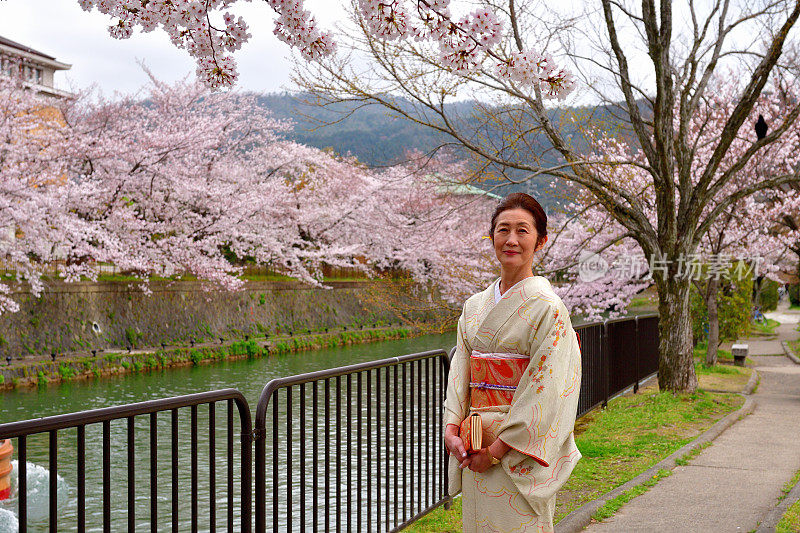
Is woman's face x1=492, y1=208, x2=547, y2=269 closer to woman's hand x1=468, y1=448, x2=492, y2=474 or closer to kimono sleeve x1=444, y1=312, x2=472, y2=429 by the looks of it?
kimono sleeve x1=444, y1=312, x2=472, y2=429

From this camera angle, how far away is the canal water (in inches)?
260

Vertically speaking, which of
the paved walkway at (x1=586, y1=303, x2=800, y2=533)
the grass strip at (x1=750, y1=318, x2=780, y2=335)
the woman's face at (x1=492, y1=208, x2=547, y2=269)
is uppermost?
the woman's face at (x1=492, y1=208, x2=547, y2=269)

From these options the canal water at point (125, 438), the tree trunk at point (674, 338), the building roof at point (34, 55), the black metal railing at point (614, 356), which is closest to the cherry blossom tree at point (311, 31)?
the canal water at point (125, 438)

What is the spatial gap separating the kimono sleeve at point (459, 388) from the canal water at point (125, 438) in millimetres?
983

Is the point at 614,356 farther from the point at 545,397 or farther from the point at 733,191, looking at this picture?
the point at 733,191

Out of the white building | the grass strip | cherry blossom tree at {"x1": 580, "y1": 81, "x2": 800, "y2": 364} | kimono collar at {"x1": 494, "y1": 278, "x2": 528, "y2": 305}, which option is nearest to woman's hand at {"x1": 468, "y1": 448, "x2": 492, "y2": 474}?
kimono collar at {"x1": 494, "y1": 278, "x2": 528, "y2": 305}

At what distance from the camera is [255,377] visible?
601 inches

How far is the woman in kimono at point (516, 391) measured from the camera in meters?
2.54

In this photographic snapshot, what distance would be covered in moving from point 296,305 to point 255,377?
377 inches

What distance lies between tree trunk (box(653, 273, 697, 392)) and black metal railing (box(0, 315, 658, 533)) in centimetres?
49

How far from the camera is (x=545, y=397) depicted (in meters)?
2.53

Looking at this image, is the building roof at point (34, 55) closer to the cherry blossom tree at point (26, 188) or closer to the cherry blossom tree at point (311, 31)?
the cherry blossom tree at point (26, 188)

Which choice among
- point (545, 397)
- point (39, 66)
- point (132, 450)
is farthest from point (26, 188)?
point (39, 66)

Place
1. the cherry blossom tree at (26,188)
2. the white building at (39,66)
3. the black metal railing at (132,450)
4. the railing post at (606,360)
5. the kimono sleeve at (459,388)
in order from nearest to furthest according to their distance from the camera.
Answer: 1. the black metal railing at (132,450)
2. the kimono sleeve at (459,388)
3. the railing post at (606,360)
4. the cherry blossom tree at (26,188)
5. the white building at (39,66)
